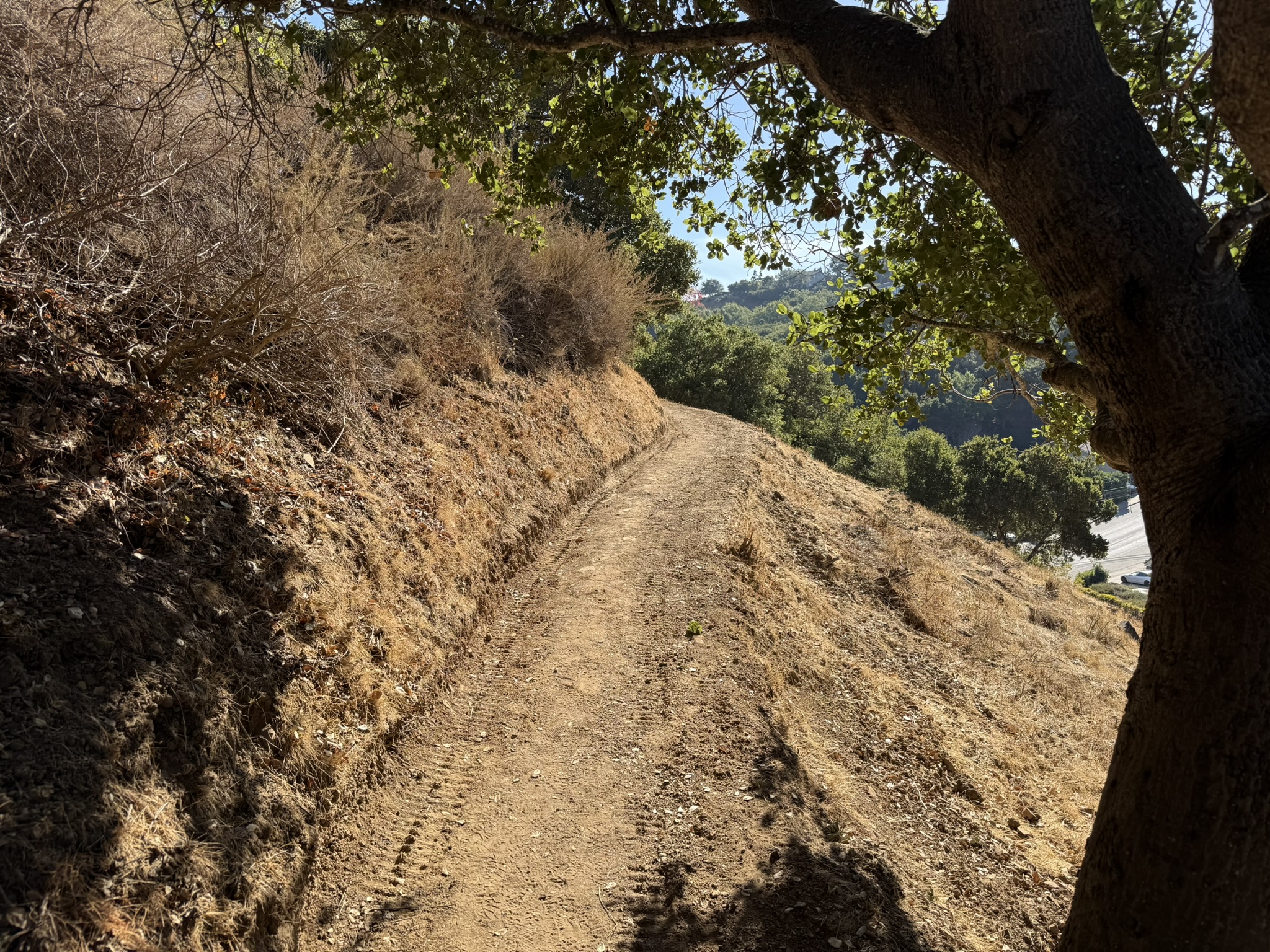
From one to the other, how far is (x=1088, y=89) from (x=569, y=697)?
528cm

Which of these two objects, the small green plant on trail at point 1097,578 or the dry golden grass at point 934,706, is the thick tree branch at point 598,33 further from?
the small green plant on trail at point 1097,578

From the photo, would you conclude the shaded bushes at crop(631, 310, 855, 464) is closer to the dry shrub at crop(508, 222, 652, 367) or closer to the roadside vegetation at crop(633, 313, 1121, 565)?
the roadside vegetation at crop(633, 313, 1121, 565)

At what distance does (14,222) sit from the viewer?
4707 mm

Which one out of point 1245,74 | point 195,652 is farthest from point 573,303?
point 1245,74

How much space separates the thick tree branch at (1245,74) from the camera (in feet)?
8.06

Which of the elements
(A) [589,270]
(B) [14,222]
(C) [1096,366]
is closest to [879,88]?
(C) [1096,366]

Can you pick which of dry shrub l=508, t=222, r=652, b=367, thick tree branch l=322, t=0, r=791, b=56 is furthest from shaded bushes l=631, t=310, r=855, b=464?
thick tree branch l=322, t=0, r=791, b=56

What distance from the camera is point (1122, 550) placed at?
3305 inches

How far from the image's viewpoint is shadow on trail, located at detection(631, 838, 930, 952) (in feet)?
13.3

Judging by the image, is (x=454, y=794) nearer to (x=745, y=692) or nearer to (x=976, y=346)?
(x=745, y=692)

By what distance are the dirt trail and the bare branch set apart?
160 inches

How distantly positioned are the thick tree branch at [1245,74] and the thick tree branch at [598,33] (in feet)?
6.71

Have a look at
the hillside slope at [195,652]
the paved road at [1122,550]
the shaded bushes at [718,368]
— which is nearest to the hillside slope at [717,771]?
the hillside slope at [195,652]

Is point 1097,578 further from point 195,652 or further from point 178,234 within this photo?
point 195,652
